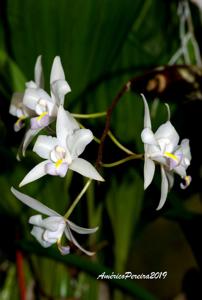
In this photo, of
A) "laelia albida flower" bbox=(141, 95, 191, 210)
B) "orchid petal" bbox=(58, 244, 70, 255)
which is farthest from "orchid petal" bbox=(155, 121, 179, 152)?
"orchid petal" bbox=(58, 244, 70, 255)

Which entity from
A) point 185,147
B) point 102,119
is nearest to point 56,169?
point 185,147

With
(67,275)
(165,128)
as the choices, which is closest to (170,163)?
(165,128)

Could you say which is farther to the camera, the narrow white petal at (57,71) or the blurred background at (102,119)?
the blurred background at (102,119)

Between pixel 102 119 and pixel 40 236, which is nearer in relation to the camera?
pixel 40 236

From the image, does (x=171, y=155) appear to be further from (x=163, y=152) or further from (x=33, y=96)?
(x=33, y=96)

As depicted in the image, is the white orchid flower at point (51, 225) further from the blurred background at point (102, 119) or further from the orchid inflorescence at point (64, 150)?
the blurred background at point (102, 119)

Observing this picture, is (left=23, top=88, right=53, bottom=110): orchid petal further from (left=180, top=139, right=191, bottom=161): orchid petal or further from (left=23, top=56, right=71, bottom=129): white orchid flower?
(left=180, top=139, right=191, bottom=161): orchid petal

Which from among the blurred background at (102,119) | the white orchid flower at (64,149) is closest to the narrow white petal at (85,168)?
the white orchid flower at (64,149)
